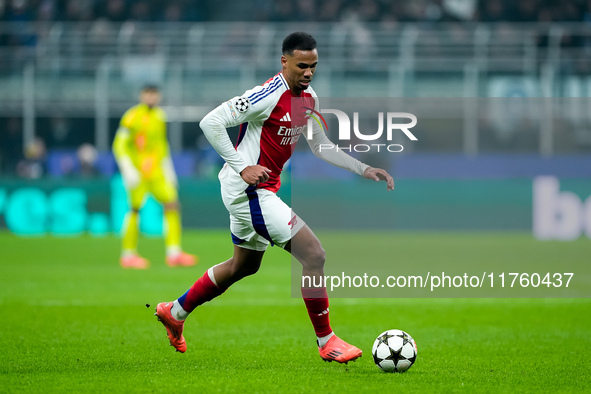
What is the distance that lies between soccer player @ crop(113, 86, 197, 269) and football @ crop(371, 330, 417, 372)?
666 centimetres

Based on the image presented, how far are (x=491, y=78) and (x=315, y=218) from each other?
13.8 ft

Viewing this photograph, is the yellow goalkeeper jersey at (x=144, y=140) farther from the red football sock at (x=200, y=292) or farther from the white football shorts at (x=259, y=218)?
the white football shorts at (x=259, y=218)

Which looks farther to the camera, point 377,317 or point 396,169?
point 396,169

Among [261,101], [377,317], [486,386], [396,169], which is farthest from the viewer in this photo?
[396,169]

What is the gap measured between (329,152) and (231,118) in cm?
87

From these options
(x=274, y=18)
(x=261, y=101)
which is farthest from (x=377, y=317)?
(x=274, y=18)

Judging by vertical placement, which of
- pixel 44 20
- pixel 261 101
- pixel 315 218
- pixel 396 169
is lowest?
pixel 315 218

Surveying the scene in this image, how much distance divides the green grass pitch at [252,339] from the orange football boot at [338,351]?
0.07 meters

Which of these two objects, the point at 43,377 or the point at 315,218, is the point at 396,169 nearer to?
the point at 315,218

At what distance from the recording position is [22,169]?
16812mm

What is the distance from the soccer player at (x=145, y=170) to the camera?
11742mm

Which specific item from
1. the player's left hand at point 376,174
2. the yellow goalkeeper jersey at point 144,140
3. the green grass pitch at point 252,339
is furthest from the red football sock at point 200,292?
the yellow goalkeeper jersey at point 144,140

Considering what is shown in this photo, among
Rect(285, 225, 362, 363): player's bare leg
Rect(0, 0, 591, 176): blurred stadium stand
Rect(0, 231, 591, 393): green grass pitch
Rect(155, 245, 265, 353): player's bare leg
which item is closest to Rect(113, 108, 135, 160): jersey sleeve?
Rect(0, 231, 591, 393): green grass pitch

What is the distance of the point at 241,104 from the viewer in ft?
17.9
